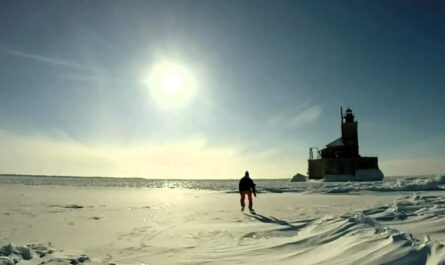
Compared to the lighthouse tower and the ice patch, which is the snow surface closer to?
the ice patch

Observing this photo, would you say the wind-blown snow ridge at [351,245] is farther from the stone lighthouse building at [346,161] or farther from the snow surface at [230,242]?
the stone lighthouse building at [346,161]

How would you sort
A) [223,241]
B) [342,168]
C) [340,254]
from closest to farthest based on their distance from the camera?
[340,254], [223,241], [342,168]

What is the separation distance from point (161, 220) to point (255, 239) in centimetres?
487

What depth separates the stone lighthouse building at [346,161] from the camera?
210 ft

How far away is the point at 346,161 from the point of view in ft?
214

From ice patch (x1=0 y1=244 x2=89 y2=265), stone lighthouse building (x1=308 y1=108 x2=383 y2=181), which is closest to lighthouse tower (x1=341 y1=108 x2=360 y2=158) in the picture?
stone lighthouse building (x1=308 y1=108 x2=383 y2=181)

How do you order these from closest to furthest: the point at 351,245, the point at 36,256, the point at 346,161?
the point at 351,245 → the point at 36,256 → the point at 346,161

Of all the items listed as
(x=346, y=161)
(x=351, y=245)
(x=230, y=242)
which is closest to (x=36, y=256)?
(x=230, y=242)

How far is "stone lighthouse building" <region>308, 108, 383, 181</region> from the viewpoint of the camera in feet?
210

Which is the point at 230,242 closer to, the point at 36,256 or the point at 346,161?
the point at 36,256

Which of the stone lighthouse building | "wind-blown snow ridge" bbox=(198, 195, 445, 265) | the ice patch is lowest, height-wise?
the ice patch

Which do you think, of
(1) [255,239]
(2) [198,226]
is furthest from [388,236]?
(2) [198,226]

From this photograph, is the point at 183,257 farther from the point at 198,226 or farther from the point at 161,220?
the point at 161,220

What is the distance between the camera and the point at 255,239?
8227 millimetres
